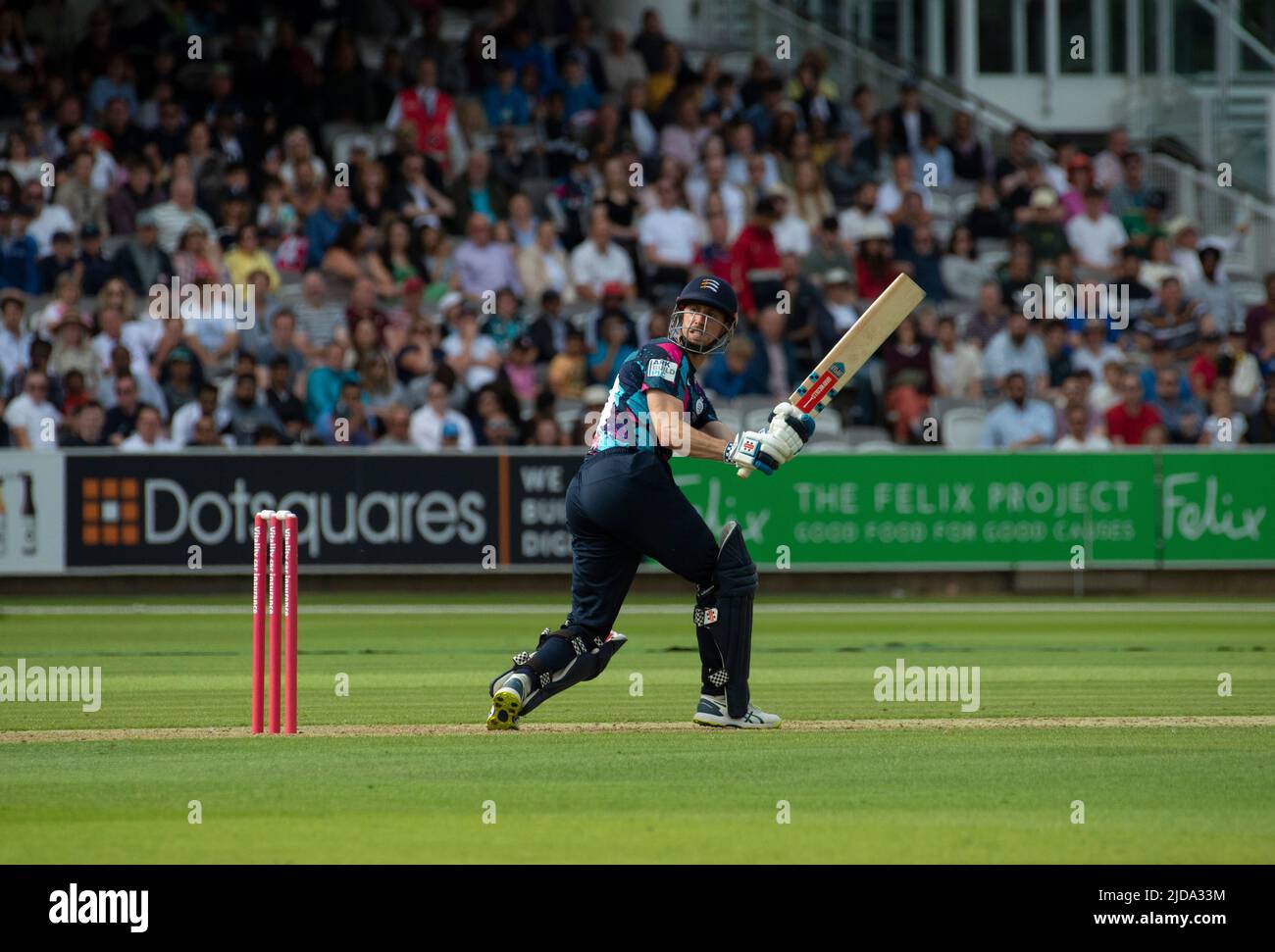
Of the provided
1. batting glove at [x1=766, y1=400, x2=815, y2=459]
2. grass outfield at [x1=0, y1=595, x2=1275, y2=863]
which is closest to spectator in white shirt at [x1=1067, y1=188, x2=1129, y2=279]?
grass outfield at [x1=0, y1=595, x2=1275, y2=863]

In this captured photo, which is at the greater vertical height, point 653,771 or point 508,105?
point 508,105

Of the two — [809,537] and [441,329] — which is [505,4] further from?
[809,537]

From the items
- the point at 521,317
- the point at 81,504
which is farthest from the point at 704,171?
the point at 81,504

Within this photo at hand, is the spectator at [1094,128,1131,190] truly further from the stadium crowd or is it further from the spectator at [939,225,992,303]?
the spectator at [939,225,992,303]

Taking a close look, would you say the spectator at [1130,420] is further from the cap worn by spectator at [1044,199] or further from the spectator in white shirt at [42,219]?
the spectator in white shirt at [42,219]

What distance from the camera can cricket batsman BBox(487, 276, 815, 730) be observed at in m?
10.0

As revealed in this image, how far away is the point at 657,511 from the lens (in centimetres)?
1012

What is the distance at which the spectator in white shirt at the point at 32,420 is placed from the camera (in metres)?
22.6

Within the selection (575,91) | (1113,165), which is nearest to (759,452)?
(575,91)

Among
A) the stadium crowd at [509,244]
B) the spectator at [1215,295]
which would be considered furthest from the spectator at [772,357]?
the spectator at [1215,295]

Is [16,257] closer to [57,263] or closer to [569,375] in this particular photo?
[57,263]

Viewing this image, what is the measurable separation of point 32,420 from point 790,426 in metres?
14.7

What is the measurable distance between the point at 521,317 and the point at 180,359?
4228mm
